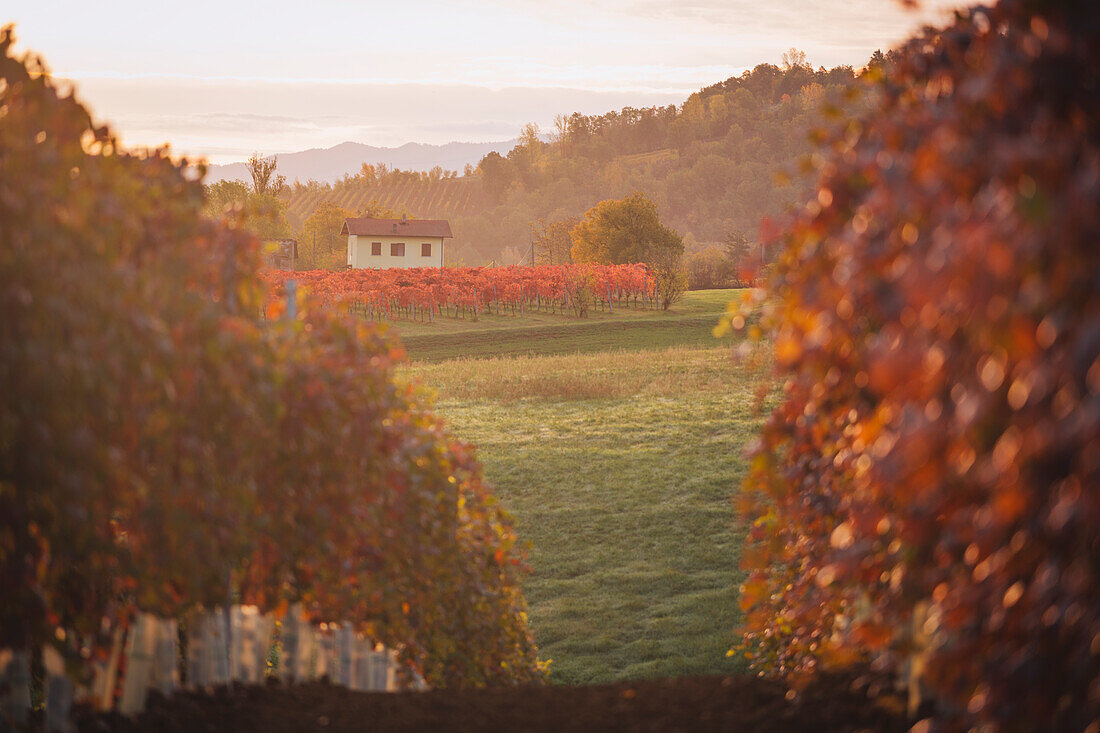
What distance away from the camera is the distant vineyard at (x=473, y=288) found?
176 feet

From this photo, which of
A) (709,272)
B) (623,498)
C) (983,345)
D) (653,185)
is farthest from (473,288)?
(653,185)

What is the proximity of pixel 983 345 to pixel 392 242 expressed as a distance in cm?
8553

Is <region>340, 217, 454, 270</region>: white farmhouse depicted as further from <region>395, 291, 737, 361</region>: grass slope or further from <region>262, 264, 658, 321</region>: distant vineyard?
<region>395, 291, 737, 361</region>: grass slope

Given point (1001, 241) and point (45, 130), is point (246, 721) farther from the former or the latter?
point (1001, 241)

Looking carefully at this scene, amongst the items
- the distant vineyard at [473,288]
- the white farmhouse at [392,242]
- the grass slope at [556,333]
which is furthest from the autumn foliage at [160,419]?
the white farmhouse at [392,242]

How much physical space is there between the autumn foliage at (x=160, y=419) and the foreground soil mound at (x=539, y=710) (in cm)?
40

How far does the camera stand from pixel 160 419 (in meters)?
3.31

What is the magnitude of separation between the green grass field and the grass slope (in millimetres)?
11392

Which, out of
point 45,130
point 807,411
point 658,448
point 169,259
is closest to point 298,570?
point 169,259

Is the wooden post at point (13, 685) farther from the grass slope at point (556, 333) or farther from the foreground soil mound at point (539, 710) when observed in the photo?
the grass slope at point (556, 333)

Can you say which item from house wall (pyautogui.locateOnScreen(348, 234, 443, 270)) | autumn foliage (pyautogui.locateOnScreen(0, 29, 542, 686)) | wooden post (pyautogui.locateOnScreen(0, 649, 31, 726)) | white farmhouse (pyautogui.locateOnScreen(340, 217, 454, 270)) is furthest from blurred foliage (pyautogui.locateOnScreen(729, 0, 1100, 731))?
house wall (pyautogui.locateOnScreen(348, 234, 443, 270))

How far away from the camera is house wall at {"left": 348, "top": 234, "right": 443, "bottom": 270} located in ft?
279

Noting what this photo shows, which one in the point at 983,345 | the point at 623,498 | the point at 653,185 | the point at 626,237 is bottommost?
the point at 623,498

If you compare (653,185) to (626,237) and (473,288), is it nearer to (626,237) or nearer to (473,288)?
(626,237)
